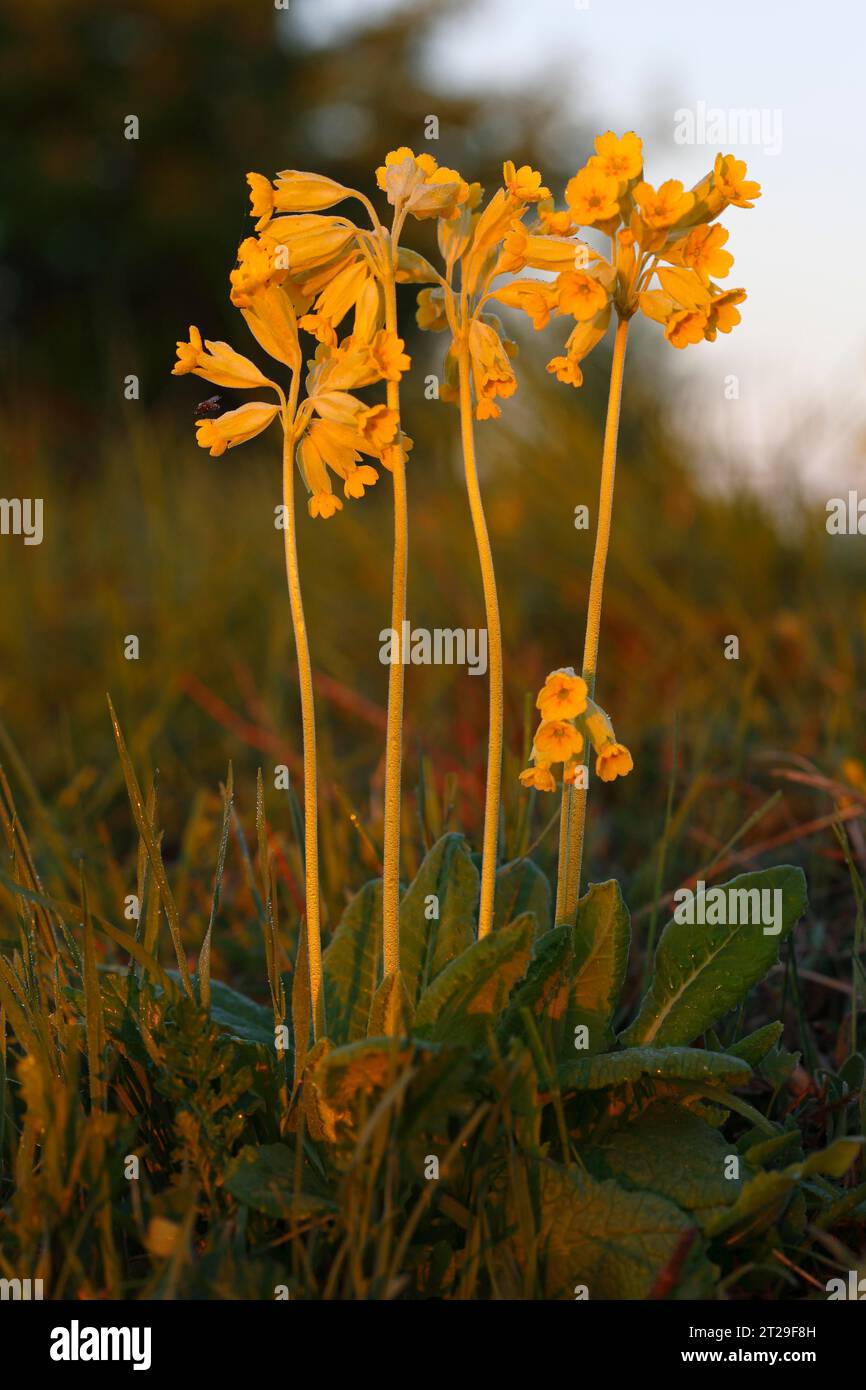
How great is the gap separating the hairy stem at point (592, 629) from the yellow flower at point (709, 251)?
99 mm

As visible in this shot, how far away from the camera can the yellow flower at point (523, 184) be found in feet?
4.60

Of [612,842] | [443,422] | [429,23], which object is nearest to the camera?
[612,842]

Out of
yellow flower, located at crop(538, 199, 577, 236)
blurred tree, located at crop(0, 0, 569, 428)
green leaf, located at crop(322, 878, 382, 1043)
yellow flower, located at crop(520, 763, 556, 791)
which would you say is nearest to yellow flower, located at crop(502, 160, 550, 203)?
yellow flower, located at crop(538, 199, 577, 236)

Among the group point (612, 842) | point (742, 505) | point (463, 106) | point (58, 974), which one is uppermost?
point (463, 106)

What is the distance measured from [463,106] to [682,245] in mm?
19300

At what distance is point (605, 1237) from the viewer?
141 cm

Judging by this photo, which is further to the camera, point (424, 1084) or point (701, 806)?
point (701, 806)

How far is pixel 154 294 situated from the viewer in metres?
18.4

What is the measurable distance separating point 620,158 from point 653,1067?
947mm

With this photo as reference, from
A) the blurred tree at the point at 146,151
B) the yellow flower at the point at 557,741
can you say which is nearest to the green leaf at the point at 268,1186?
the yellow flower at the point at 557,741

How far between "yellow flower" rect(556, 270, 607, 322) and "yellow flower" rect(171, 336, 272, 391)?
1.08ft
